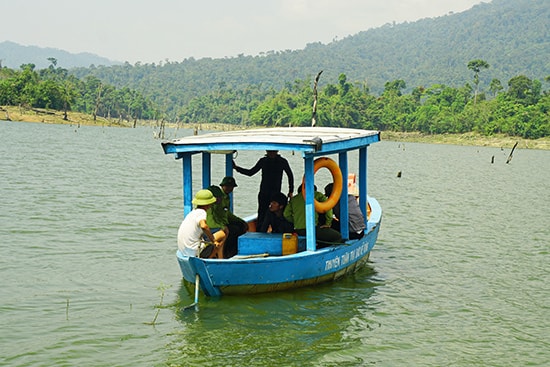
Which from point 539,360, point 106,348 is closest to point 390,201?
point 539,360

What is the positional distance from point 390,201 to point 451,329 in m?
16.1

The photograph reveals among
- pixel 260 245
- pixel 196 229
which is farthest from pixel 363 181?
pixel 196 229

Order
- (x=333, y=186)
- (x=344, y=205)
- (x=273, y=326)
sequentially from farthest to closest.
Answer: (x=344, y=205) < (x=333, y=186) < (x=273, y=326)

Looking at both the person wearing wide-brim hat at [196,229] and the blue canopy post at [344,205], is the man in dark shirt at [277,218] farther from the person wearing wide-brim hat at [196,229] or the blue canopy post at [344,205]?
the person wearing wide-brim hat at [196,229]

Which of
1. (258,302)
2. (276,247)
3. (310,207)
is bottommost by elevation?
(258,302)

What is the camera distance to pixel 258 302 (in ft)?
33.9

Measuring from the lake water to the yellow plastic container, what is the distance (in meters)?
0.69

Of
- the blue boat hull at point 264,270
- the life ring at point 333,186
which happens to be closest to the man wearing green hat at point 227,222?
the blue boat hull at point 264,270

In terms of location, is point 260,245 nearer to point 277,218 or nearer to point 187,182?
point 277,218

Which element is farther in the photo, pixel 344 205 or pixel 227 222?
pixel 344 205

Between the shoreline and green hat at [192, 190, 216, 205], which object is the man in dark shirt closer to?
green hat at [192, 190, 216, 205]

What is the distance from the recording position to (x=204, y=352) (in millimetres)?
8453

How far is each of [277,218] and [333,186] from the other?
1135 mm

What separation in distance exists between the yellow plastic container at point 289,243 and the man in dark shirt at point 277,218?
61cm
